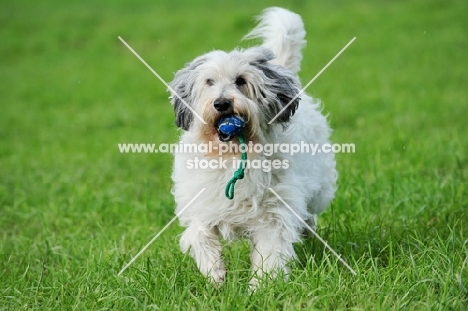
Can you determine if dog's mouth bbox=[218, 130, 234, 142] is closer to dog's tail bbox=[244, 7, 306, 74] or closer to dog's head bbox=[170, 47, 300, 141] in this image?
dog's head bbox=[170, 47, 300, 141]

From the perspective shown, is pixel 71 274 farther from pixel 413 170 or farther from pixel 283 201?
pixel 413 170

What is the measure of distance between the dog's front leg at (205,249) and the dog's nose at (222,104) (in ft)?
2.53

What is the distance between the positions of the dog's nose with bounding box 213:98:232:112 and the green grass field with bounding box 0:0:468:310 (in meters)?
0.92

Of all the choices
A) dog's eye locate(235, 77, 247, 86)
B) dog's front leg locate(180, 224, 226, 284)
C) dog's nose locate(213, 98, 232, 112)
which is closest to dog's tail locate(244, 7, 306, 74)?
dog's eye locate(235, 77, 247, 86)

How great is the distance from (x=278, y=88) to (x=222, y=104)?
0.48m

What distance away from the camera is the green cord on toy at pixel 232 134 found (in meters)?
3.93

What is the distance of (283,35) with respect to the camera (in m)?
5.15

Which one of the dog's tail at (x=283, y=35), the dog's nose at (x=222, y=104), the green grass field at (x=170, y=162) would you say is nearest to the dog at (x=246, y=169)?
the dog's nose at (x=222, y=104)

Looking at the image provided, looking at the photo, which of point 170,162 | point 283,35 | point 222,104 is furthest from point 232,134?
point 170,162

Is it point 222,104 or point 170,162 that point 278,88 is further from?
point 170,162

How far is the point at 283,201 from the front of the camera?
423 centimetres

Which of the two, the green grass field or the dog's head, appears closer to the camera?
the green grass field

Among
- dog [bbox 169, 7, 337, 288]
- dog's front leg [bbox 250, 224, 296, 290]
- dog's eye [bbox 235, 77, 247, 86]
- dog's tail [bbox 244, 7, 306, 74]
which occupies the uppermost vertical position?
dog's tail [bbox 244, 7, 306, 74]

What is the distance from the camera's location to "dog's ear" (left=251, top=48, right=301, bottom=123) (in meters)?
4.17
